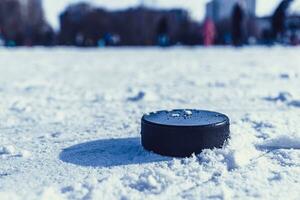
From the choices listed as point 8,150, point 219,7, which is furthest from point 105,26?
point 8,150

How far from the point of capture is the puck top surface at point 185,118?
9.75 ft

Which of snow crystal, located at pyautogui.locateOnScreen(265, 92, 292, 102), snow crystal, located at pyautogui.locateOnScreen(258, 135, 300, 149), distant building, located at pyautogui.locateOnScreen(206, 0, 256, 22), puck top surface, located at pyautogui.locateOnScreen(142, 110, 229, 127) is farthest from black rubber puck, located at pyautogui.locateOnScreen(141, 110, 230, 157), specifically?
distant building, located at pyautogui.locateOnScreen(206, 0, 256, 22)

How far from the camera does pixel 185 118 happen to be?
318 cm

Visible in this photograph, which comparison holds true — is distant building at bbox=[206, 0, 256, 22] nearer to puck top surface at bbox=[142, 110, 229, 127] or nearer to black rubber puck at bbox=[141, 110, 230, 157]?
puck top surface at bbox=[142, 110, 229, 127]

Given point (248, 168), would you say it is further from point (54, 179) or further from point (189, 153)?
point (54, 179)

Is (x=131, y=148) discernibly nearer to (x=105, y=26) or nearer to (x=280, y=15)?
(x=280, y=15)

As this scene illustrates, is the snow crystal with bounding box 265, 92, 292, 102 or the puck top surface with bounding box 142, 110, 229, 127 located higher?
the puck top surface with bounding box 142, 110, 229, 127

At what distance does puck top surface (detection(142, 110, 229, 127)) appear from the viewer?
2.97 meters

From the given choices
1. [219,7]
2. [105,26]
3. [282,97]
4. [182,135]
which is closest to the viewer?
[182,135]

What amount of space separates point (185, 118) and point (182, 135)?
33 centimetres

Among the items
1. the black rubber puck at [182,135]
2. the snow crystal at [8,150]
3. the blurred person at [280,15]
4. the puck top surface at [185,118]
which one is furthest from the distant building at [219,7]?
the snow crystal at [8,150]

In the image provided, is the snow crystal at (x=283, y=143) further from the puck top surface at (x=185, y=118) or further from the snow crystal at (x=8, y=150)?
the snow crystal at (x=8, y=150)

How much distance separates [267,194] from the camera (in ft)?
7.73

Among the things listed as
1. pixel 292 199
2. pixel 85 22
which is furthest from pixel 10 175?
pixel 85 22
